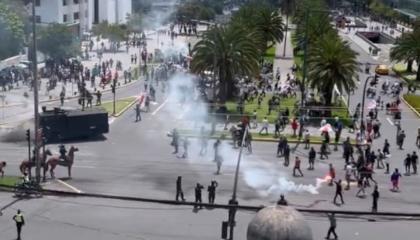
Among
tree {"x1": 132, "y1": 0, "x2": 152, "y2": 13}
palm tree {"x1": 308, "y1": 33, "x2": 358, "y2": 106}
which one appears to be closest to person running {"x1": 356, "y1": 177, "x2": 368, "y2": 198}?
palm tree {"x1": 308, "y1": 33, "x2": 358, "y2": 106}

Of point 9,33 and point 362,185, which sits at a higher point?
point 9,33

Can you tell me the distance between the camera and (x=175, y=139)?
39.7 metres

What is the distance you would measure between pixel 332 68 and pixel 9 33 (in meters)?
34.5

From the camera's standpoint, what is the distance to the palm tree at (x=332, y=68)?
5025 centimetres

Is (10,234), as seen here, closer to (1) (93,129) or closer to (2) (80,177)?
(2) (80,177)

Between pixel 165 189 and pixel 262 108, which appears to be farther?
pixel 262 108

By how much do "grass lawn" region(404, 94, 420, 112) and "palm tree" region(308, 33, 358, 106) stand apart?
6.03 meters

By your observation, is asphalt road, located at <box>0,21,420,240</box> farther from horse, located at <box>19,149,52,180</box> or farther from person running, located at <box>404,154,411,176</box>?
horse, located at <box>19,149,52,180</box>

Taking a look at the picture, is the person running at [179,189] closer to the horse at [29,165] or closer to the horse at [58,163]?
the horse at [58,163]

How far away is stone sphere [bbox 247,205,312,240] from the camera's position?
44.1 ft

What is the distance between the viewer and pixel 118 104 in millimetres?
53188

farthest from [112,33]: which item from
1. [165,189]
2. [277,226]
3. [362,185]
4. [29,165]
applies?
[277,226]

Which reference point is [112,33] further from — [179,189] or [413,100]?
[179,189]

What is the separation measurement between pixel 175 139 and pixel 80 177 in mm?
6773
